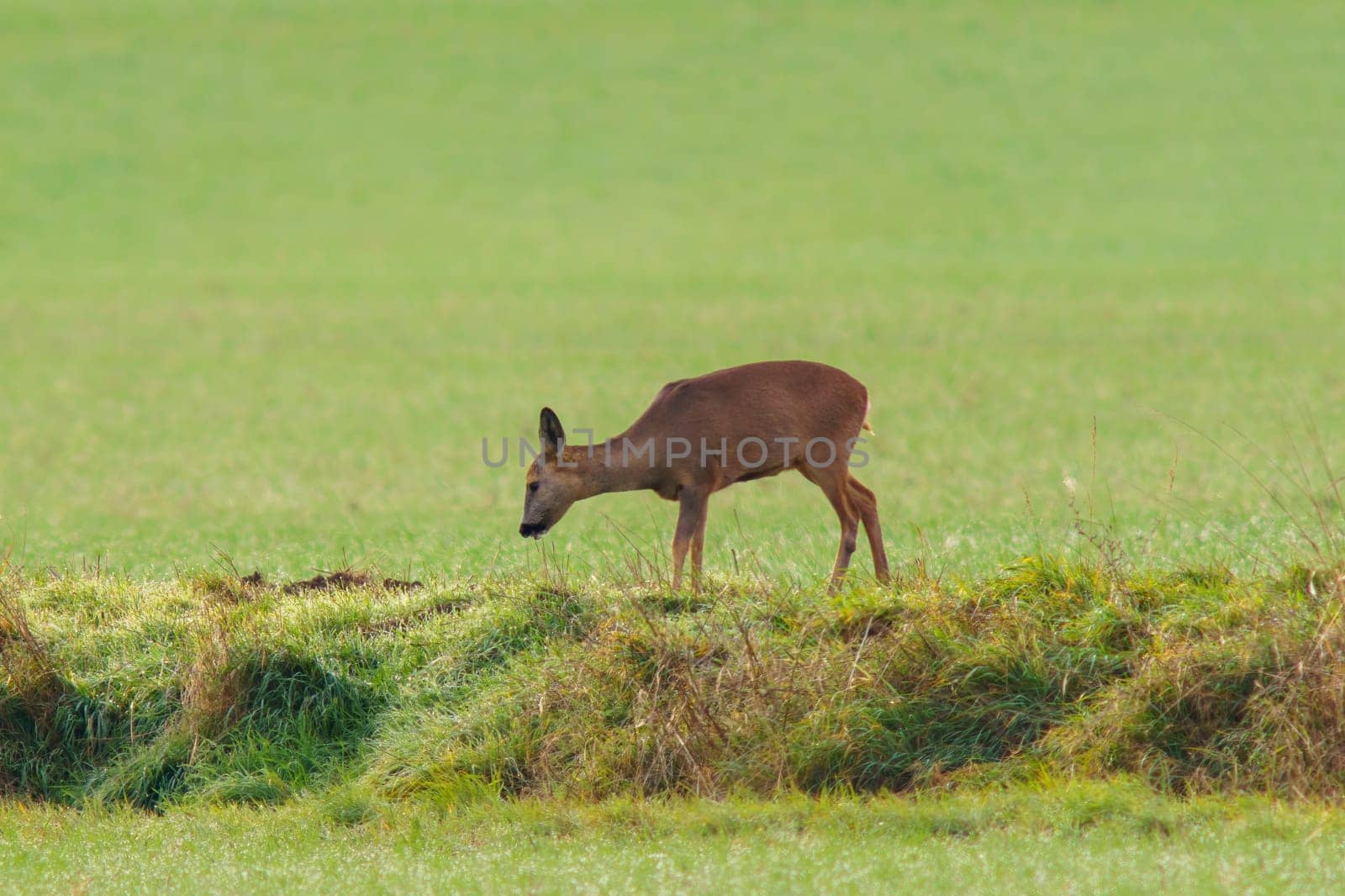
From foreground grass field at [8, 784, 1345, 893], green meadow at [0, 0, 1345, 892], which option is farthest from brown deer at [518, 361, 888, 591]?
foreground grass field at [8, 784, 1345, 893]

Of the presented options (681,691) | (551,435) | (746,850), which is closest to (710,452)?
(551,435)

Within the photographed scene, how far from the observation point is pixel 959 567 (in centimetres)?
1237

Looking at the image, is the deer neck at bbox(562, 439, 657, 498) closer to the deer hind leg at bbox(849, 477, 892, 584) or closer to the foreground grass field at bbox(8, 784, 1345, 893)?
the deer hind leg at bbox(849, 477, 892, 584)

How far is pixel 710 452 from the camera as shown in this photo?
12.3 meters

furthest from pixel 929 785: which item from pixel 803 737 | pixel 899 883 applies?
pixel 899 883

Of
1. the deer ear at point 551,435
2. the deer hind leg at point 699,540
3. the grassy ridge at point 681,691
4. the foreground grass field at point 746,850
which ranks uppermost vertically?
the deer ear at point 551,435

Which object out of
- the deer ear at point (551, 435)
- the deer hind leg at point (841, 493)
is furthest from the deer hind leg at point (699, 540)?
the deer ear at point (551, 435)

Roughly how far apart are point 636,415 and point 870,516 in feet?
55.1

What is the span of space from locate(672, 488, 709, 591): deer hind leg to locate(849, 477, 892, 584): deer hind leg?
1.08m

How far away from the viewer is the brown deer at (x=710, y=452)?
1231 cm

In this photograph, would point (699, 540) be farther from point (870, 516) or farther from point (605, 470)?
point (870, 516)

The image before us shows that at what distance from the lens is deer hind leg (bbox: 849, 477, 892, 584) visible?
12.4 meters

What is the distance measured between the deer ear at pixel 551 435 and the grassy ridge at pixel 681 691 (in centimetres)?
131

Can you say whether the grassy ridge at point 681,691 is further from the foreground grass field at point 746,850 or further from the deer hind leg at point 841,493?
the deer hind leg at point 841,493
